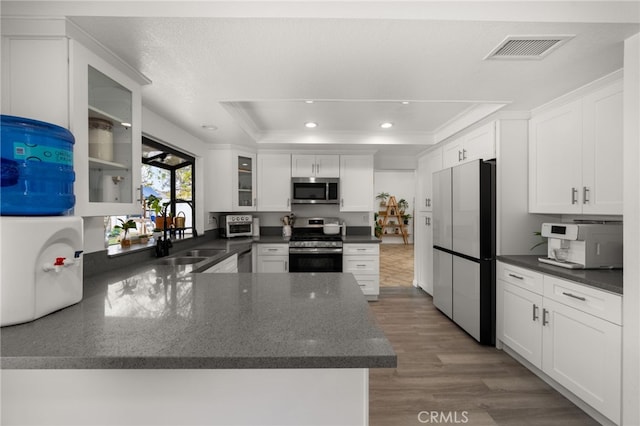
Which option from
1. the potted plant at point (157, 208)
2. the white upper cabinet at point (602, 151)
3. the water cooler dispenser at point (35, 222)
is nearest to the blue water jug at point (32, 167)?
the water cooler dispenser at point (35, 222)

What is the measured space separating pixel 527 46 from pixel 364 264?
9.86 ft

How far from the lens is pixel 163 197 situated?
3318 mm

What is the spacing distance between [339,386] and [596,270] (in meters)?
2.13

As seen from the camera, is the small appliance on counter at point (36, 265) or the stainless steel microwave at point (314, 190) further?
the stainless steel microwave at point (314, 190)

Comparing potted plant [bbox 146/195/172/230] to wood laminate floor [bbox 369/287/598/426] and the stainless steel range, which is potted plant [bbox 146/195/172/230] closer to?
the stainless steel range

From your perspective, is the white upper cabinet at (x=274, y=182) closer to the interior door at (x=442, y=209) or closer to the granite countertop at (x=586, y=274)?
the interior door at (x=442, y=209)

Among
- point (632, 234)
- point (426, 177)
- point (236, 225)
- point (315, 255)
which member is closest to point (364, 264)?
point (315, 255)

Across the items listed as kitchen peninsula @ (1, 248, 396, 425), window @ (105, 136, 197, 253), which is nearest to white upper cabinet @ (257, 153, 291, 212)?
window @ (105, 136, 197, 253)

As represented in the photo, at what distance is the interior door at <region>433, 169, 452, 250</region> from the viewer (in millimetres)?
3271

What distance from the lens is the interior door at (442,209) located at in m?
3.27

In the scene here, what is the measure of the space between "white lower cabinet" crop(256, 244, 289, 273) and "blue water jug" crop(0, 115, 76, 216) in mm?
2770

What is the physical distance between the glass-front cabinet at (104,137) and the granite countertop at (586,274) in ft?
9.26

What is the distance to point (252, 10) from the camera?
1.33 metres

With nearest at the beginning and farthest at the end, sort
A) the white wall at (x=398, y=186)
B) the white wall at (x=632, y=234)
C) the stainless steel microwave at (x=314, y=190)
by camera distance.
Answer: the white wall at (x=632, y=234), the stainless steel microwave at (x=314, y=190), the white wall at (x=398, y=186)
